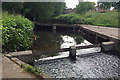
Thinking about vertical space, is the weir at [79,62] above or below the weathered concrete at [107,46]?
below

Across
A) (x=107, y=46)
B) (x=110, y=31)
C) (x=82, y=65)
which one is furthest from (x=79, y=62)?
(x=110, y=31)

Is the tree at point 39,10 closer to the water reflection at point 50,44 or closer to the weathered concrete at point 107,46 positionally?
the water reflection at point 50,44

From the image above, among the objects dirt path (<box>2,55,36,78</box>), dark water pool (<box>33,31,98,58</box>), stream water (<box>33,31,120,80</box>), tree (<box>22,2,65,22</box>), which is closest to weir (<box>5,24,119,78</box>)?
stream water (<box>33,31,120,80</box>)

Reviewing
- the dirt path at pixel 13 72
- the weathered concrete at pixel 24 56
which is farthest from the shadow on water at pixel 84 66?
the dirt path at pixel 13 72

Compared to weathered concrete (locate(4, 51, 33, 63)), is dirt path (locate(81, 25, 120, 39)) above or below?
above

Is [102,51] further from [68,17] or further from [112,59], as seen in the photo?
[68,17]

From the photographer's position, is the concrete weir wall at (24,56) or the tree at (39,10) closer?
the concrete weir wall at (24,56)

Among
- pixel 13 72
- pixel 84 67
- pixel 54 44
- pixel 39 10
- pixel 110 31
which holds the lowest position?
pixel 84 67

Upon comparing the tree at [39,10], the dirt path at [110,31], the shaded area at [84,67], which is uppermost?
the tree at [39,10]

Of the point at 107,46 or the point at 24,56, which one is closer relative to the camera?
the point at 24,56

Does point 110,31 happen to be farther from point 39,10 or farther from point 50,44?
point 39,10

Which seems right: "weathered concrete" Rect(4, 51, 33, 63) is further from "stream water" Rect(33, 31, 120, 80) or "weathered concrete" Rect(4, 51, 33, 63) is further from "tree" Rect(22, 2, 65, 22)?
"tree" Rect(22, 2, 65, 22)

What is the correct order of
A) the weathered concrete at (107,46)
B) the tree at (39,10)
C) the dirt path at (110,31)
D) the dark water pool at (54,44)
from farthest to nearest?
1. the tree at (39,10)
2. the dirt path at (110,31)
3. the weathered concrete at (107,46)
4. the dark water pool at (54,44)

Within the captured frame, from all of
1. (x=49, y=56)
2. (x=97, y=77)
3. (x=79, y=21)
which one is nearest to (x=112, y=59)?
(x=97, y=77)
